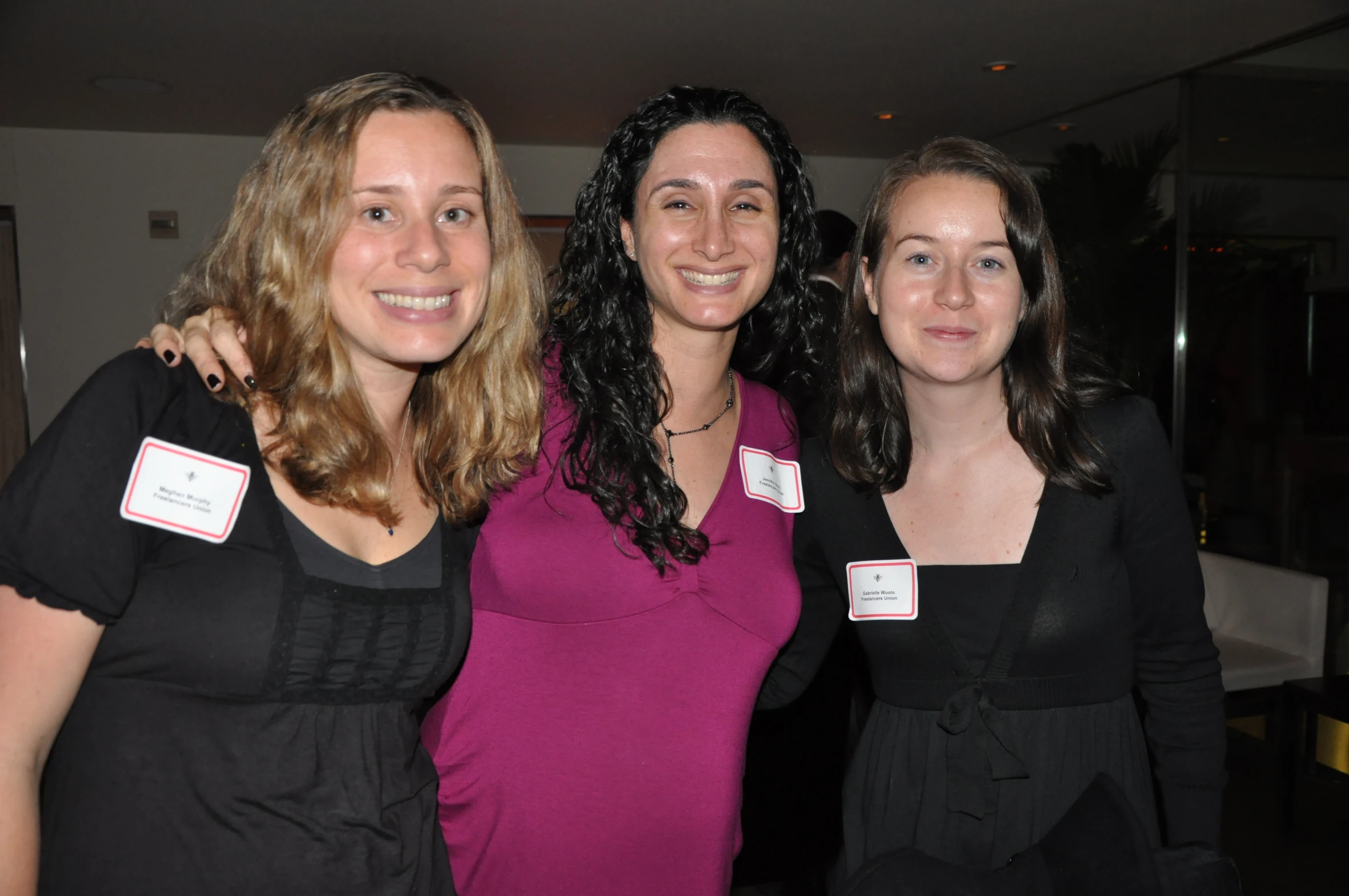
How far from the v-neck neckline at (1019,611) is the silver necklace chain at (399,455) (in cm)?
90

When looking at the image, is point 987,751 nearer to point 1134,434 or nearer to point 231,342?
point 1134,434

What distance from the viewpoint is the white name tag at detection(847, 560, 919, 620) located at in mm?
1649

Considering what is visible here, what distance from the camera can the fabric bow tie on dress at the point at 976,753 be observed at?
1.56m

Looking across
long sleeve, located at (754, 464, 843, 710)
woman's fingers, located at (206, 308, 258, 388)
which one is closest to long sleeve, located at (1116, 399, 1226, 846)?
long sleeve, located at (754, 464, 843, 710)

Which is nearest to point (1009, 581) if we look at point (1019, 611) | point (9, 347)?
point (1019, 611)

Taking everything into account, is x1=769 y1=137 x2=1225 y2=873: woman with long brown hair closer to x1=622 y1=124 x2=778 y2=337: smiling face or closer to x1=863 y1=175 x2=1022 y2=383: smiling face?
x1=863 y1=175 x2=1022 y2=383: smiling face

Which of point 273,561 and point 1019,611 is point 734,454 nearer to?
point 1019,611

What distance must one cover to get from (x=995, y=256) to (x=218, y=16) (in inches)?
191

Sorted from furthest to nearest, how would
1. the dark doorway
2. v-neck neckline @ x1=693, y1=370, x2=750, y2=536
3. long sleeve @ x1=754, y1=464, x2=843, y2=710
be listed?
1. the dark doorway
2. long sleeve @ x1=754, y1=464, x2=843, y2=710
3. v-neck neckline @ x1=693, y1=370, x2=750, y2=536

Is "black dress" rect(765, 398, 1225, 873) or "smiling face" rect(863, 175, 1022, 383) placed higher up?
"smiling face" rect(863, 175, 1022, 383)

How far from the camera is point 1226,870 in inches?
47.6

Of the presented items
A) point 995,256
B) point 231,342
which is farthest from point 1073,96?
point 231,342

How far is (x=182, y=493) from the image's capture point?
3.76ft

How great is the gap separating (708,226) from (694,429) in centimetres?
39
